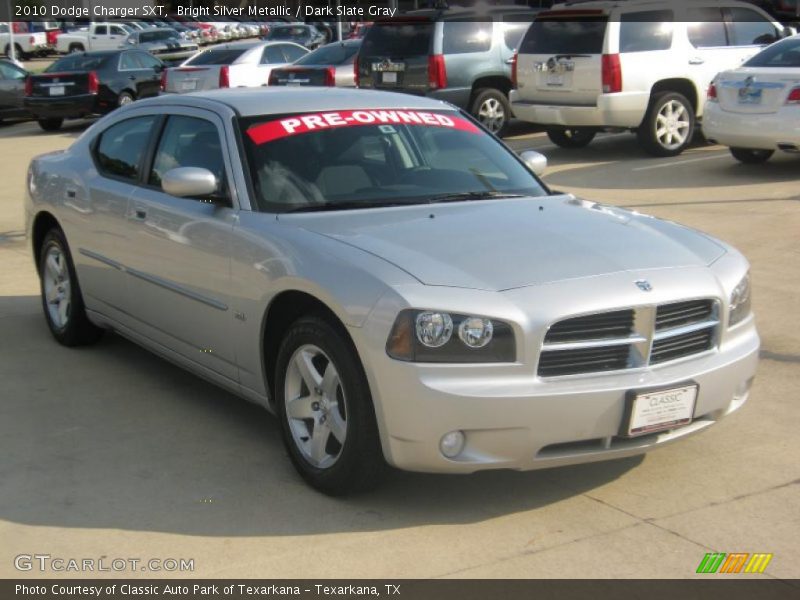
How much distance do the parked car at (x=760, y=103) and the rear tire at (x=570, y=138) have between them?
10.3 feet

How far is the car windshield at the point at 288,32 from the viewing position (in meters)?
46.1

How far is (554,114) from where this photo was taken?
15188 mm

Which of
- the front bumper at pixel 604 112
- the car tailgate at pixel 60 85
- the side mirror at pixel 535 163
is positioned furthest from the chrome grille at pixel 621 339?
the car tailgate at pixel 60 85

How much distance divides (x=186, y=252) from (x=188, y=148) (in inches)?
26.9

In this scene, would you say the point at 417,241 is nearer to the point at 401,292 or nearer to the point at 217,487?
the point at 401,292

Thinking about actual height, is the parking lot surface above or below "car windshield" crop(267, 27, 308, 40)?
above

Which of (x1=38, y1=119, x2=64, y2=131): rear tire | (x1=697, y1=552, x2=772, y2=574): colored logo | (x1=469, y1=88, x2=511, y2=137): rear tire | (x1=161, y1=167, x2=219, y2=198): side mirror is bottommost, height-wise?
(x1=38, y1=119, x2=64, y2=131): rear tire

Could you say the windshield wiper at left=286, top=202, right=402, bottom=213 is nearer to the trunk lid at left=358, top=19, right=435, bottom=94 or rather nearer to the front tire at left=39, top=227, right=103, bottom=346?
the front tire at left=39, top=227, right=103, bottom=346

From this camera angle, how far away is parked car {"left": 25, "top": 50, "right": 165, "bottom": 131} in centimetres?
2323

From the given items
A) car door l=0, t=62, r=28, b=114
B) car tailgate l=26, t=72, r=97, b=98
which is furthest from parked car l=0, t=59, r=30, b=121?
car tailgate l=26, t=72, r=97, b=98

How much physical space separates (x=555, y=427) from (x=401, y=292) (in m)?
0.75

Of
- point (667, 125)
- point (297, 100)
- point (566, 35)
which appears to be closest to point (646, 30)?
point (566, 35)

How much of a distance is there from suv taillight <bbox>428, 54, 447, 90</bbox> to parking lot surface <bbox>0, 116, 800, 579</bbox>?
10.7 meters
